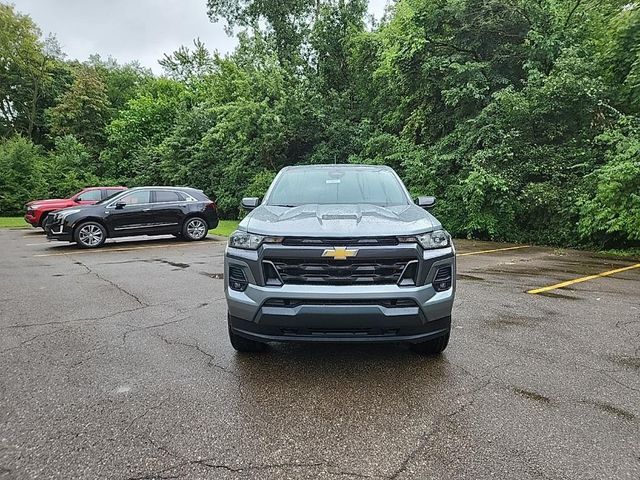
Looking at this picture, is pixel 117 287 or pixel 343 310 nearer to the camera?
pixel 343 310

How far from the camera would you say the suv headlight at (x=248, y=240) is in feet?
11.1

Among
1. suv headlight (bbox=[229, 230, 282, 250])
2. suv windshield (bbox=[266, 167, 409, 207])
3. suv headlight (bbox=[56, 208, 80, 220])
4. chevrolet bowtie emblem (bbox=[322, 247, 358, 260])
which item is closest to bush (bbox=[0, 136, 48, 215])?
suv headlight (bbox=[56, 208, 80, 220])

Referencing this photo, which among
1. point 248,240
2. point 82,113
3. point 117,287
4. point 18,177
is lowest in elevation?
point 117,287

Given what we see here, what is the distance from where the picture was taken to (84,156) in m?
32.6

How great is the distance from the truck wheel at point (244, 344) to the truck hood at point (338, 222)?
36.9 inches

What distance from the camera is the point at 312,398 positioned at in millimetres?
3100

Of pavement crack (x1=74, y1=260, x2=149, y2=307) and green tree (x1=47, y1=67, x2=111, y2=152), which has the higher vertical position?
green tree (x1=47, y1=67, x2=111, y2=152)

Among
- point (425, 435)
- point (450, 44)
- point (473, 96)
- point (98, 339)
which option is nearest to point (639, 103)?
point (473, 96)

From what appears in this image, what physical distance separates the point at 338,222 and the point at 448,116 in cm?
1435

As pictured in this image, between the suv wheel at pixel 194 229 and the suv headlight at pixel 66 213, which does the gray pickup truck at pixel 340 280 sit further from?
the suv wheel at pixel 194 229

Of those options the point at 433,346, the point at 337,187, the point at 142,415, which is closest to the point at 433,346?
the point at 433,346

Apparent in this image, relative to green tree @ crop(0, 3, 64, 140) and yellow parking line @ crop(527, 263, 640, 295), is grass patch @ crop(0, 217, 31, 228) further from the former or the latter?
yellow parking line @ crop(527, 263, 640, 295)

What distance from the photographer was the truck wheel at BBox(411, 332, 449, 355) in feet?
12.2

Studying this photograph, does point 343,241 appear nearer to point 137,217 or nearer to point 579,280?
point 579,280
